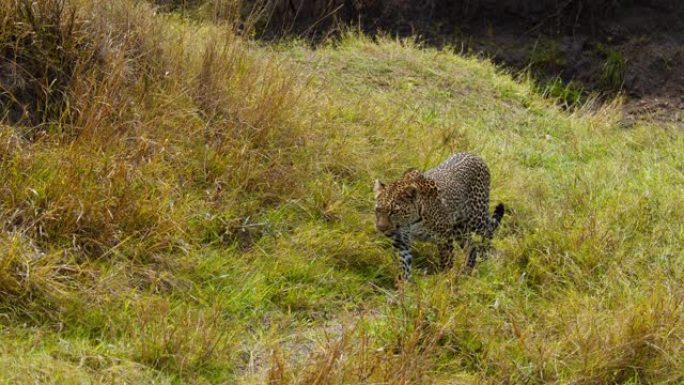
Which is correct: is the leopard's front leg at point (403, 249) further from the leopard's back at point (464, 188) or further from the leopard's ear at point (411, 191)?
the leopard's back at point (464, 188)

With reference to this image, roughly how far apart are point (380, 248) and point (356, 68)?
4699 mm

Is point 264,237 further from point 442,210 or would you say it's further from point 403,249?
point 442,210

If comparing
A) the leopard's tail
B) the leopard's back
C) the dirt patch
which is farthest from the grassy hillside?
the dirt patch

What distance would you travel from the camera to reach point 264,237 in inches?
278

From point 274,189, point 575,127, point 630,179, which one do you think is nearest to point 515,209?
point 630,179

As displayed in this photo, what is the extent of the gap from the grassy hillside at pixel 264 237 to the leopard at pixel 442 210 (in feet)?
0.69

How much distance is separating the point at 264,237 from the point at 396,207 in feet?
3.07

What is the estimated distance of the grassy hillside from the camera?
556 centimetres

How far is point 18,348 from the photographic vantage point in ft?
17.3

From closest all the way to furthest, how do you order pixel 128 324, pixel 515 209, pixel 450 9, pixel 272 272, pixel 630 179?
pixel 128 324 → pixel 272 272 → pixel 515 209 → pixel 630 179 → pixel 450 9

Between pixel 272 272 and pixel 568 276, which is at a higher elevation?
pixel 568 276

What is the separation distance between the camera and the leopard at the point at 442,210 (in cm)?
696

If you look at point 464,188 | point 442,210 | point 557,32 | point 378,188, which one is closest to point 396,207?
point 378,188

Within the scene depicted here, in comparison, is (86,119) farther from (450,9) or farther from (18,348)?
(450,9)
